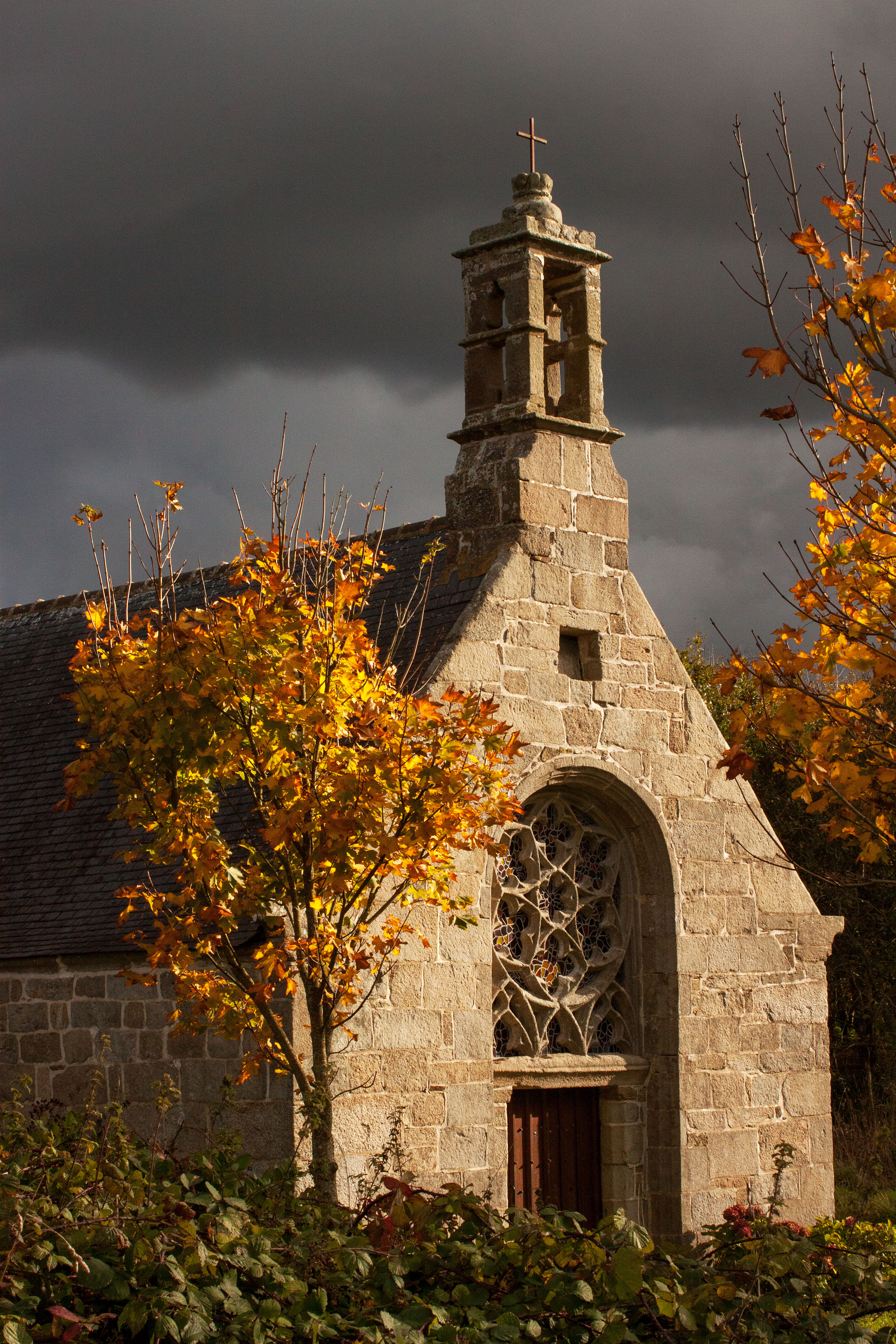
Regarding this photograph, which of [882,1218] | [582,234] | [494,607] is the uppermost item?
[582,234]

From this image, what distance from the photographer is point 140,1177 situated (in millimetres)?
4754

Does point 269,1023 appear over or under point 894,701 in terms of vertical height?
under

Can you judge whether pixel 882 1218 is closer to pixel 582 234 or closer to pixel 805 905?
pixel 805 905

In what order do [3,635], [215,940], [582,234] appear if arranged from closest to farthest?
[215,940] → [582,234] → [3,635]

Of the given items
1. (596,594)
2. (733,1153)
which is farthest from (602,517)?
(733,1153)

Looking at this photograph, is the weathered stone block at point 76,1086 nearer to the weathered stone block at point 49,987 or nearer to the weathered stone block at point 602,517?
the weathered stone block at point 49,987

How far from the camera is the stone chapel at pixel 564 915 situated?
33.8ft

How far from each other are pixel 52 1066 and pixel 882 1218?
Result: 7.72 m

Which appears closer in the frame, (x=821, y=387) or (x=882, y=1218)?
(x=821, y=387)

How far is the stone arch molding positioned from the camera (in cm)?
1071

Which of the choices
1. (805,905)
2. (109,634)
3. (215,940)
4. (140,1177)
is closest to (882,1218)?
(805,905)

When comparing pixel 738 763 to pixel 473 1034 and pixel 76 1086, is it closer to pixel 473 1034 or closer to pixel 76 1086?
pixel 473 1034

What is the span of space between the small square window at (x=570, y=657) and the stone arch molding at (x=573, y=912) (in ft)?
2.38

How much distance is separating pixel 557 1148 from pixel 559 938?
4.95 ft
